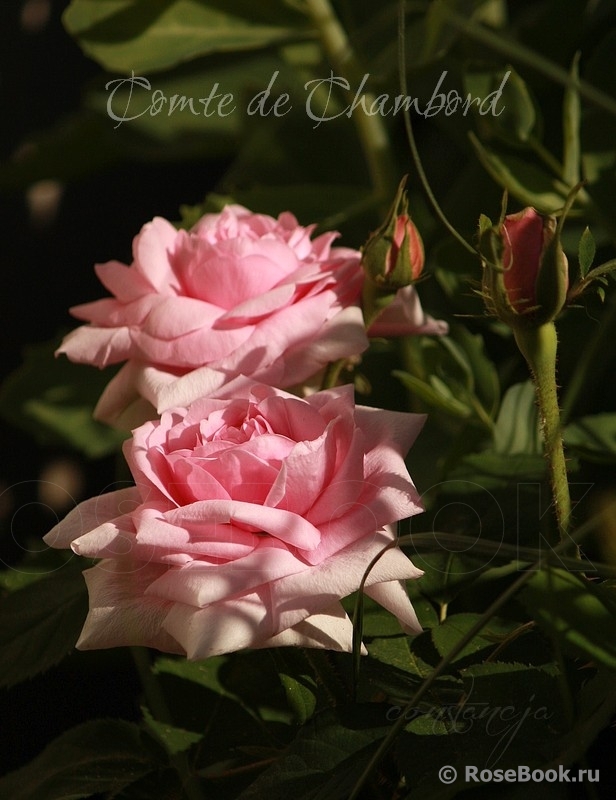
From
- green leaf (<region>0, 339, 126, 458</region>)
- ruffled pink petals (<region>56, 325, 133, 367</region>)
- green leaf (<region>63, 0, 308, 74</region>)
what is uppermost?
green leaf (<region>63, 0, 308, 74</region>)

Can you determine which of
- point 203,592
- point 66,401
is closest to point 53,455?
point 66,401

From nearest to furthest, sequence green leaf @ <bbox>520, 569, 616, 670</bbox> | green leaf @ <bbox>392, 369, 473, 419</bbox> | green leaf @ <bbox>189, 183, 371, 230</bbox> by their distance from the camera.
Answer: green leaf @ <bbox>520, 569, 616, 670</bbox>
green leaf @ <bbox>392, 369, 473, 419</bbox>
green leaf @ <bbox>189, 183, 371, 230</bbox>

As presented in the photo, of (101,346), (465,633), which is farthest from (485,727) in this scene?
(101,346)

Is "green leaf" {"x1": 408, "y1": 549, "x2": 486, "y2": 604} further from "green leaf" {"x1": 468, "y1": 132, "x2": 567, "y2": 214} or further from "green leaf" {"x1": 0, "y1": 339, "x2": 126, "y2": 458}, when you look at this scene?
"green leaf" {"x1": 0, "y1": 339, "x2": 126, "y2": 458}

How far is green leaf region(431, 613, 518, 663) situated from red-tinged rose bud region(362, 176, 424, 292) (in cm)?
8

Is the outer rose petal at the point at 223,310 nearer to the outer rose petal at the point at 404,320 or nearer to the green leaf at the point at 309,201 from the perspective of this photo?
the outer rose petal at the point at 404,320

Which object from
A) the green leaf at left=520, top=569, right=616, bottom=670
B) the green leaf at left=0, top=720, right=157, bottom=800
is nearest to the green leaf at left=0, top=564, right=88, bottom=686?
the green leaf at left=0, top=720, right=157, bottom=800

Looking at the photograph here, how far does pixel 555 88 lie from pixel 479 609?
227mm

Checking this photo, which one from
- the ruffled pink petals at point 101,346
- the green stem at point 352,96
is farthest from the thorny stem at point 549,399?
the green stem at point 352,96

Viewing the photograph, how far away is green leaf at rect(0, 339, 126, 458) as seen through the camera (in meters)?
0.43

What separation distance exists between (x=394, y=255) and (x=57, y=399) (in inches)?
10.2

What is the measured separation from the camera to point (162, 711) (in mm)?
240

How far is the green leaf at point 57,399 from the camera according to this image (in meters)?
0.43

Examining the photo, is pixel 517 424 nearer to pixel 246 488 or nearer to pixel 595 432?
pixel 595 432
